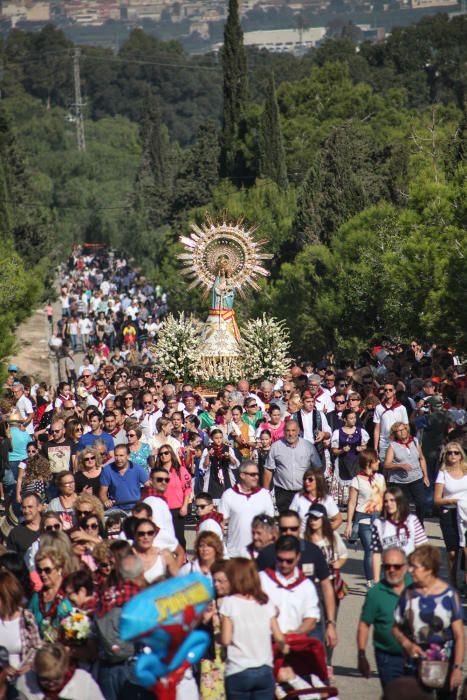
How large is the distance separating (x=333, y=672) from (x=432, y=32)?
139385mm

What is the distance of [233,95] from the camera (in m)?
73.2

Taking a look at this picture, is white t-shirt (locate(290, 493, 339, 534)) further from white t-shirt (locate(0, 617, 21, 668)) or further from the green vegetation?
the green vegetation

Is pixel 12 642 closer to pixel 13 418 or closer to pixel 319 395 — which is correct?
pixel 13 418

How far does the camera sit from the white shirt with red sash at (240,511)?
42.0 feet

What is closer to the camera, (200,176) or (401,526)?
(401,526)

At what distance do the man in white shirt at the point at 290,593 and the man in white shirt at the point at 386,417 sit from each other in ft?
23.9

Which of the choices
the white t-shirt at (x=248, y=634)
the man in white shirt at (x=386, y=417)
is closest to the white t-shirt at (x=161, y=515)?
the white t-shirt at (x=248, y=634)

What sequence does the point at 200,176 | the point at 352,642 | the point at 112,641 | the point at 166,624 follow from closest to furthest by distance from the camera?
the point at 166,624 → the point at 112,641 → the point at 352,642 → the point at 200,176

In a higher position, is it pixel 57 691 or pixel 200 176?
pixel 200 176

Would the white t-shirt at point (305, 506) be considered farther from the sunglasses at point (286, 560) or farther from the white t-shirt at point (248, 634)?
the white t-shirt at point (248, 634)

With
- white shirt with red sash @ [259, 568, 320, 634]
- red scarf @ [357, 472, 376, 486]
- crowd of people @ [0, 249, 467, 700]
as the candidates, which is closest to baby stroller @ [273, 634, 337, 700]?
crowd of people @ [0, 249, 467, 700]

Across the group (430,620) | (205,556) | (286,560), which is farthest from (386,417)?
(430,620)

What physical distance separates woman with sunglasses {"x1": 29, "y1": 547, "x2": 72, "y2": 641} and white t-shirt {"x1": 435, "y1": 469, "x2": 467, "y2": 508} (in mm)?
4009

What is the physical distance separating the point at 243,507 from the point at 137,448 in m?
3.70
